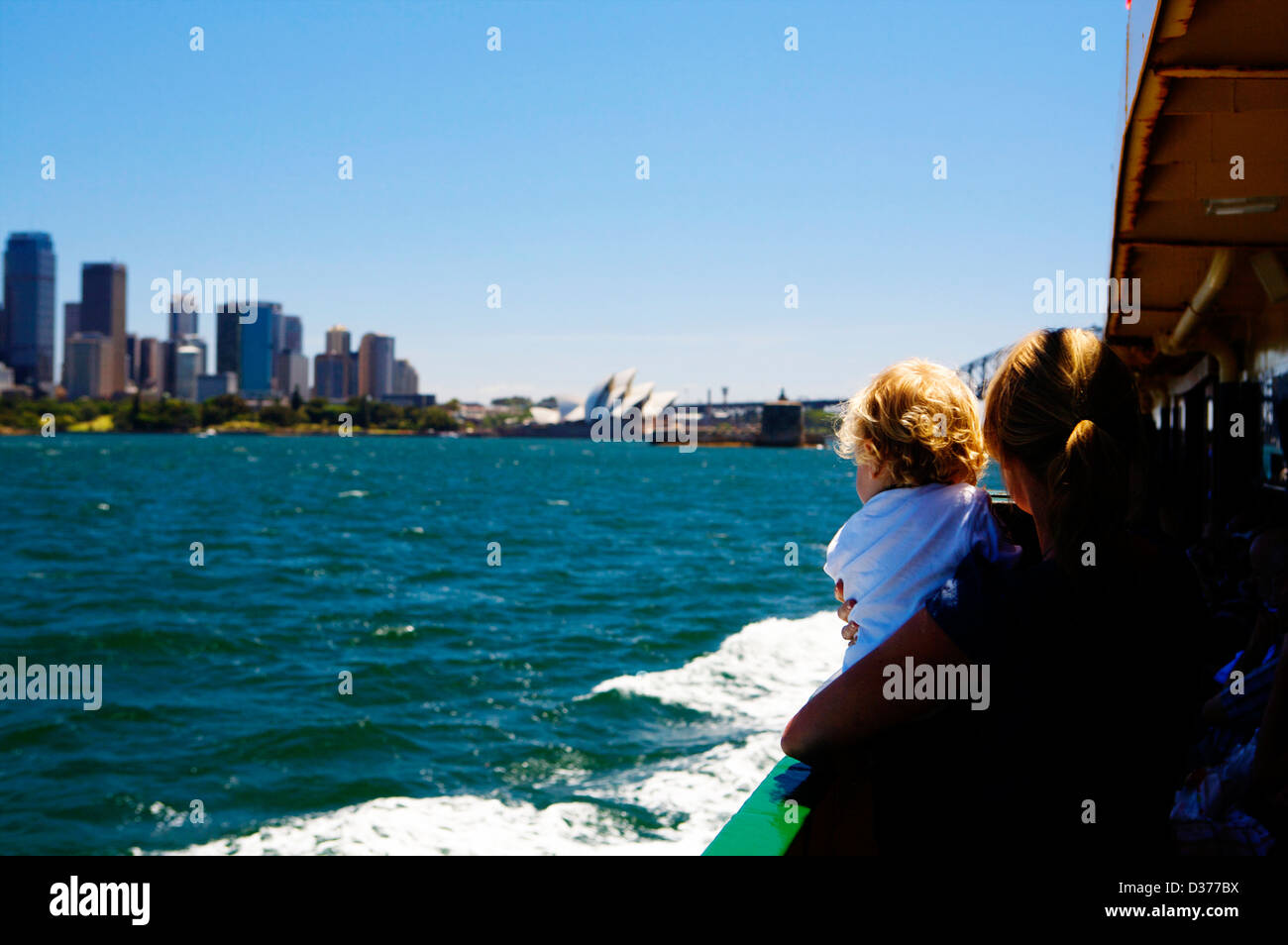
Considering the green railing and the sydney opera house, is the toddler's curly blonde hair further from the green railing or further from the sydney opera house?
the sydney opera house

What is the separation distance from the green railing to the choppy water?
0.72 m

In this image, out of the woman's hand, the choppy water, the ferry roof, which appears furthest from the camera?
the choppy water

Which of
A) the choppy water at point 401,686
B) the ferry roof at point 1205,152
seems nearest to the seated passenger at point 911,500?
the choppy water at point 401,686

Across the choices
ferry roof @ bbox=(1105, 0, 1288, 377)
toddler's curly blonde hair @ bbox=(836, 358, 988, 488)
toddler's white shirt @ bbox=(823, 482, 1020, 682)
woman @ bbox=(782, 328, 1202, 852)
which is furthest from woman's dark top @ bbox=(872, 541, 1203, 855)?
ferry roof @ bbox=(1105, 0, 1288, 377)

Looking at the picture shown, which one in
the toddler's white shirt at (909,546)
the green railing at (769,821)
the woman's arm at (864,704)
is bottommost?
the green railing at (769,821)

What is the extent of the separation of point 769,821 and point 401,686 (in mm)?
11109

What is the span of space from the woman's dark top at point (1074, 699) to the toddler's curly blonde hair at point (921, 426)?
0.25 m

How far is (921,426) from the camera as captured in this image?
1.83 m

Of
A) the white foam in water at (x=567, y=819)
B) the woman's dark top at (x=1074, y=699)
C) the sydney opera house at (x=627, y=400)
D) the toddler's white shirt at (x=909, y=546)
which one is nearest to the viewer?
the woman's dark top at (x=1074, y=699)

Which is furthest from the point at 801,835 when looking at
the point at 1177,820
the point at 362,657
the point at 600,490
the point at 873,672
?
the point at 600,490

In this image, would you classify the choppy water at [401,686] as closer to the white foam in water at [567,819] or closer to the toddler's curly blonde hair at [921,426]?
the white foam in water at [567,819]

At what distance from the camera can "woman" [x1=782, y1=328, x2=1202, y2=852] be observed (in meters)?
1.61

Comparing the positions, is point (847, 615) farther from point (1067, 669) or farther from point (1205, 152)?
point (1205, 152)

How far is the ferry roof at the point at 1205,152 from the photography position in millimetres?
2529
